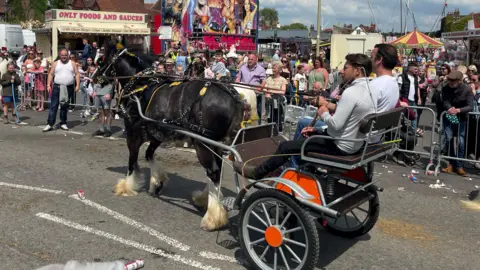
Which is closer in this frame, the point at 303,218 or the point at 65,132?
the point at 303,218

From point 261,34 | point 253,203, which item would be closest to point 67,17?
point 253,203

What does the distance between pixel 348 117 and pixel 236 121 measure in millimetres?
1765

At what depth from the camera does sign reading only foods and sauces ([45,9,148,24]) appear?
25820mm

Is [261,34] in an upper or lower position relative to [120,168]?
upper

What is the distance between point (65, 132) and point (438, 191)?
329 inches

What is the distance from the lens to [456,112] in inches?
332

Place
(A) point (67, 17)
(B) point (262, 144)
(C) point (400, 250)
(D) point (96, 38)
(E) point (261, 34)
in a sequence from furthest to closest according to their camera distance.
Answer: (E) point (261, 34), (D) point (96, 38), (A) point (67, 17), (B) point (262, 144), (C) point (400, 250)

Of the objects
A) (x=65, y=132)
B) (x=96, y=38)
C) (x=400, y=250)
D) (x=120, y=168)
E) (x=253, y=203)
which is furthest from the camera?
(x=96, y=38)

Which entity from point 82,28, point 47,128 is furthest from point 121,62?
point 82,28

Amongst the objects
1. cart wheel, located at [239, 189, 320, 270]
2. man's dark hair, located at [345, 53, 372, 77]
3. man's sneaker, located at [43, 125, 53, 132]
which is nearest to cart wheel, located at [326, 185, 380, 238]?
cart wheel, located at [239, 189, 320, 270]

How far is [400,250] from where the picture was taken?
16.3 feet

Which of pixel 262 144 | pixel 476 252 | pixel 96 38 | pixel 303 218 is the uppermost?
pixel 96 38

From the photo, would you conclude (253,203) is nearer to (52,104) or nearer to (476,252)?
(476,252)

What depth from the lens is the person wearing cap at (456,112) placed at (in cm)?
848
